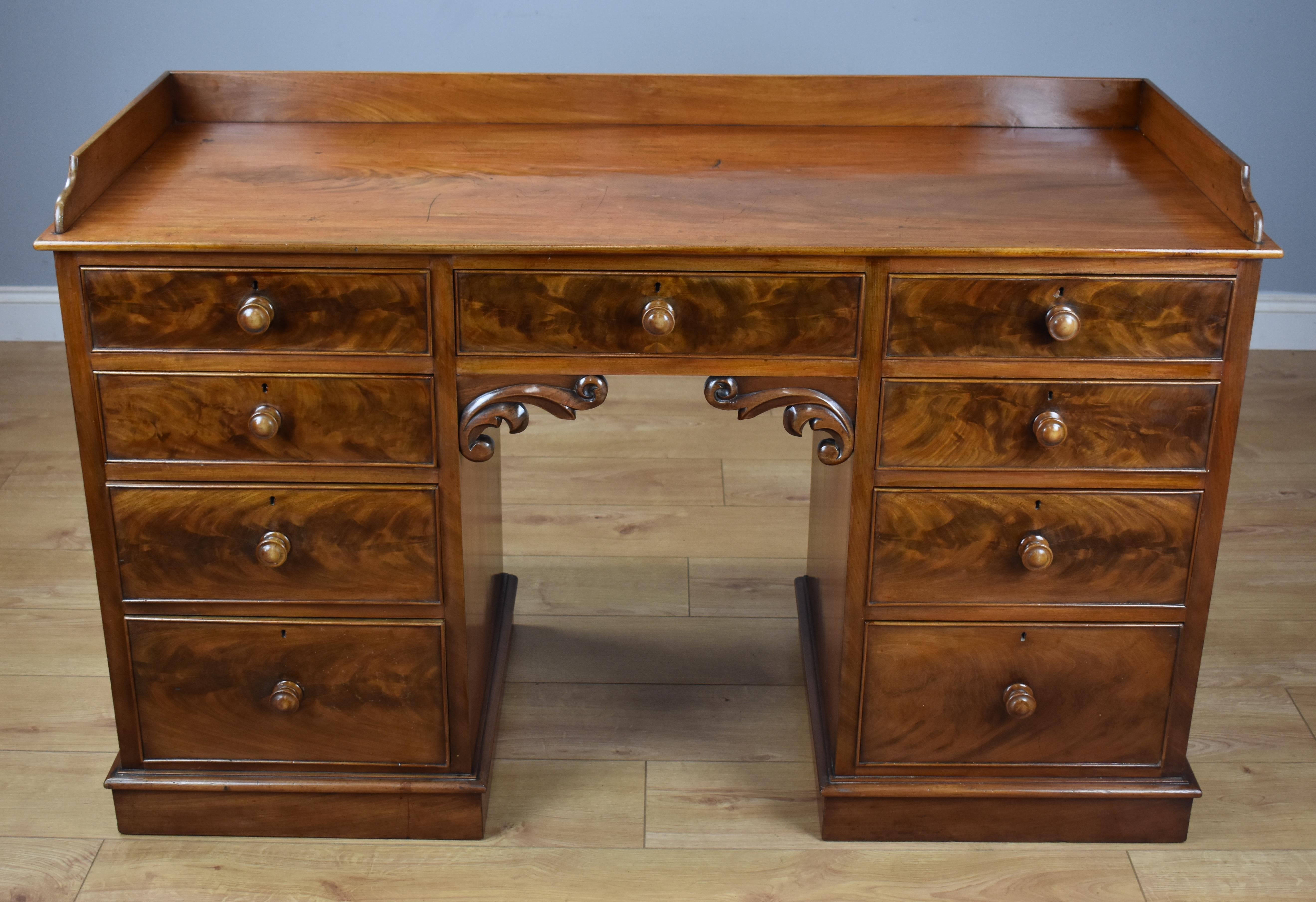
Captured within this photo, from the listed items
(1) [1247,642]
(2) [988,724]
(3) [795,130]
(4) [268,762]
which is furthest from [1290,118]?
(4) [268,762]

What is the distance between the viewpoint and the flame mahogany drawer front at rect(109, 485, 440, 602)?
1559 mm

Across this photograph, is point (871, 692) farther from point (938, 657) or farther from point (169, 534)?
point (169, 534)

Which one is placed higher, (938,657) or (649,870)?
(938,657)

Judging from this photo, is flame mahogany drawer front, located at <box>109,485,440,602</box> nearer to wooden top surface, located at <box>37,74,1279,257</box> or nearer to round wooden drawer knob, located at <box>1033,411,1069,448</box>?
wooden top surface, located at <box>37,74,1279,257</box>

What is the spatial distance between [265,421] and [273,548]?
0.16 m

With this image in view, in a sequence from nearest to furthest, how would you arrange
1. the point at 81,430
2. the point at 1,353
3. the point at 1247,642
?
the point at 81,430 → the point at 1247,642 → the point at 1,353

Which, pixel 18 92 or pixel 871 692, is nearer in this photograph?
pixel 871 692

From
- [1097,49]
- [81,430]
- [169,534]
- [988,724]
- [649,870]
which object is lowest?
[649,870]

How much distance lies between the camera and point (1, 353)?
3020mm

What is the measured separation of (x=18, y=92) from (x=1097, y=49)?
2.17m

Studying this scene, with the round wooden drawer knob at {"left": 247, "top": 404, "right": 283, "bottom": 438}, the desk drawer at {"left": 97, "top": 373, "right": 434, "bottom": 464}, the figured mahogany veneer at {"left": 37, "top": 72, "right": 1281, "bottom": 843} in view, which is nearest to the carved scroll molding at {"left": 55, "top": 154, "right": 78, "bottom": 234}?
the figured mahogany veneer at {"left": 37, "top": 72, "right": 1281, "bottom": 843}

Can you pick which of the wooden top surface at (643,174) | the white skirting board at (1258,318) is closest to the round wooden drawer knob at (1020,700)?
→ the wooden top surface at (643,174)

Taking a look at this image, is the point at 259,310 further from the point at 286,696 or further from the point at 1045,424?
the point at 1045,424

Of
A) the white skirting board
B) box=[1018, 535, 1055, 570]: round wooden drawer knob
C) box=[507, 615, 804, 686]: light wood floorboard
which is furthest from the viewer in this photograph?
the white skirting board
